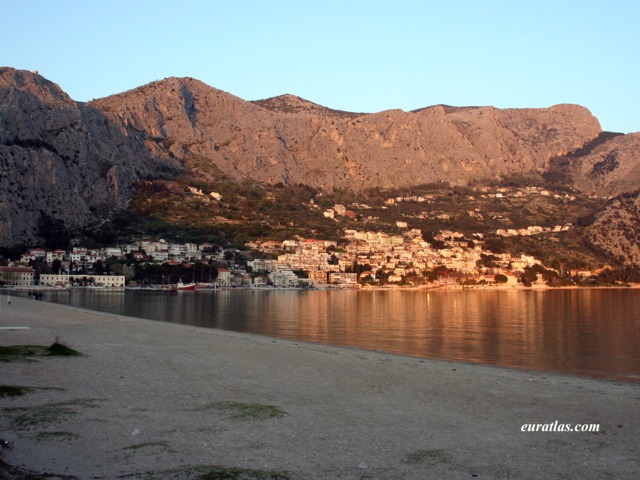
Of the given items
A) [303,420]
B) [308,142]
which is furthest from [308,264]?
[303,420]

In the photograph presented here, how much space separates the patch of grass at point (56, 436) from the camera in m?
7.28

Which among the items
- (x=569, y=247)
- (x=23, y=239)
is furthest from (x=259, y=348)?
(x=569, y=247)

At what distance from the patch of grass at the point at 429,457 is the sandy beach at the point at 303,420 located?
0.08 feet

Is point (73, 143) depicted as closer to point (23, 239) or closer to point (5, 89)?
point (5, 89)

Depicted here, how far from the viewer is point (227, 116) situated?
6225 inches

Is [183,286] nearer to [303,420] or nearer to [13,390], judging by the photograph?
[13,390]

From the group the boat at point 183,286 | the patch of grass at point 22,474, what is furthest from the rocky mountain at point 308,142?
the patch of grass at point 22,474

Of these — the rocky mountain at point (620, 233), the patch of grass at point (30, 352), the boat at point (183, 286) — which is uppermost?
the rocky mountain at point (620, 233)

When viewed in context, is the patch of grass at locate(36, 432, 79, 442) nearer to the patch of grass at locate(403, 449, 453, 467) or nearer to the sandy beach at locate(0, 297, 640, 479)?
the sandy beach at locate(0, 297, 640, 479)

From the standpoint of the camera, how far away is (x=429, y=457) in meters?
7.48

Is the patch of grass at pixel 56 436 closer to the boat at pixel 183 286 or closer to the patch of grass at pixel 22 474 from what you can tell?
the patch of grass at pixel 22 474

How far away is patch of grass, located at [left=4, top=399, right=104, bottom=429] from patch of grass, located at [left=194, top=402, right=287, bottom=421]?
193 centimetres

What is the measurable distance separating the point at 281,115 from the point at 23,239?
299ft

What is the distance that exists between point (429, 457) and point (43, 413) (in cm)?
522
